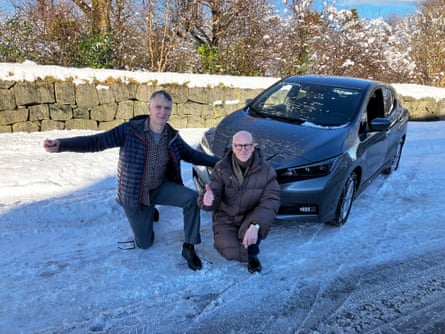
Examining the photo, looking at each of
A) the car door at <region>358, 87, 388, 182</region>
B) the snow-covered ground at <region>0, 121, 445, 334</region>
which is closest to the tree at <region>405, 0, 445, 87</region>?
the car door at <region>358, 87, 388, 182</region>

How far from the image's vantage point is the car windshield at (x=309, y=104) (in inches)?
170

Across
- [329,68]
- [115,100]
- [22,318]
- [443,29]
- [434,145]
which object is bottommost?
[22,318]

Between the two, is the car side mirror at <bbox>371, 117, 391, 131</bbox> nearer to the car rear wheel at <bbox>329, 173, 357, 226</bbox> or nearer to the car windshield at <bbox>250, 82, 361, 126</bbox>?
the car windshield at <bbox>250, 82, 361, 126</bbox>

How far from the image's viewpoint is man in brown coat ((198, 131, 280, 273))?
9.97 feet

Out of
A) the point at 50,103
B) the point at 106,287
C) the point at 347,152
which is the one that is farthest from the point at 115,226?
the point at 50,103

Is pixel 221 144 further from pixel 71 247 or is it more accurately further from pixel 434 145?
pixel 434 145

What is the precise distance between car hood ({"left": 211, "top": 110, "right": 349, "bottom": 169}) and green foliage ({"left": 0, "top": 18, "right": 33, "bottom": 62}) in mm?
5664

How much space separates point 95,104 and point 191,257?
16.3ft

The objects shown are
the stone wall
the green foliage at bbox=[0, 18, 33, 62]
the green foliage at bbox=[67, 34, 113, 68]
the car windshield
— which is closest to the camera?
the car windshield

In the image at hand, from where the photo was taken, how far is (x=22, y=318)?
2.53 meters

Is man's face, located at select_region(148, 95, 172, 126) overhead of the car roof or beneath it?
beneath

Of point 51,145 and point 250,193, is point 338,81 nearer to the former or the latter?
point 250,193

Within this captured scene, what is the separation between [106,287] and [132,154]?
1.06 metres

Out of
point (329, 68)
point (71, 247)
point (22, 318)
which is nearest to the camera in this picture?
point (22, 318)
